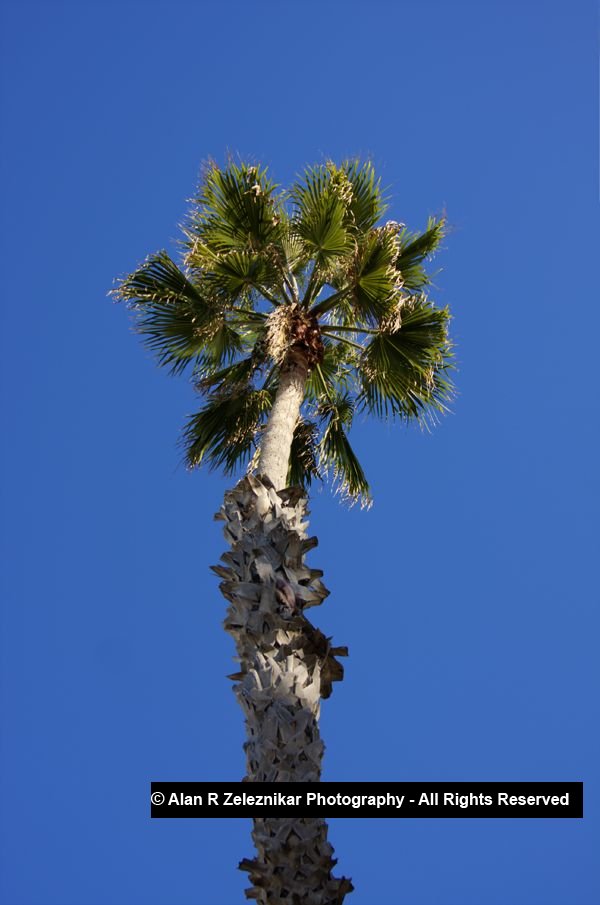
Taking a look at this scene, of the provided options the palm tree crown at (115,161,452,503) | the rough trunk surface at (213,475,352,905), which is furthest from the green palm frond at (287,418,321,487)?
the rough trunk surface at (213,475,352,905)

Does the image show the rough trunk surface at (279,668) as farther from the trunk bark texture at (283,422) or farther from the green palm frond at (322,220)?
the green palm frond at (322,220)

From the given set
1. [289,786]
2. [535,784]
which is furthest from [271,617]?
[535,784]

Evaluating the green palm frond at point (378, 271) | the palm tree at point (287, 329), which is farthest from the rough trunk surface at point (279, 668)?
the green palm frond at point (378, 271)

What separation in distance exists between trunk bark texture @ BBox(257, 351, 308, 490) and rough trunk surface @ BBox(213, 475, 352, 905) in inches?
19.2

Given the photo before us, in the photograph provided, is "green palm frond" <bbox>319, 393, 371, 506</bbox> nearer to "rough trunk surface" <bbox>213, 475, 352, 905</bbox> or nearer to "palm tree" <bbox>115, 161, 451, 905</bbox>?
"palm tree" <bbox>115, 161, 451, 905</bbox>

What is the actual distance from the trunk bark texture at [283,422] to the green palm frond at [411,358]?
107 cm

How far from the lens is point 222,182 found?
361 inches

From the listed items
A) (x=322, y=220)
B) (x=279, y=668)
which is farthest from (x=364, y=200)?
(x=279, y=668)

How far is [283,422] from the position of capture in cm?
792

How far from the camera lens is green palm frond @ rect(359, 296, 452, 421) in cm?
937

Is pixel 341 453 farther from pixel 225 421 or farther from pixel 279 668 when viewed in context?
pixel 279 668

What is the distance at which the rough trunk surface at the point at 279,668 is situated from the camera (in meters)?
5.10

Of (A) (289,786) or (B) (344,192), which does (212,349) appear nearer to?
(B) (344,192)

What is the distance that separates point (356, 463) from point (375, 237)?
2.41 metres
